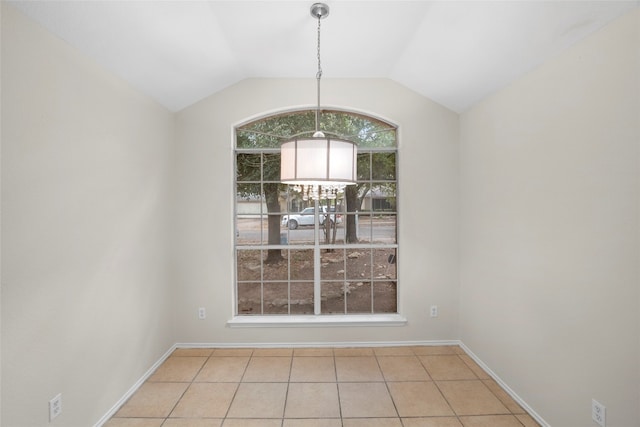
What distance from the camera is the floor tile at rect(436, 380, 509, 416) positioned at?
232 centimetres

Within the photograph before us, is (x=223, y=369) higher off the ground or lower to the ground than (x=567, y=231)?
lower

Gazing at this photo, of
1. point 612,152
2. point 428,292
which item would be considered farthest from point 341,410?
point 612,152

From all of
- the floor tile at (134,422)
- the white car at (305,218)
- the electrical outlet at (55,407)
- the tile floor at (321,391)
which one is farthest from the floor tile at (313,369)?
the electrical outlet at (55,407)

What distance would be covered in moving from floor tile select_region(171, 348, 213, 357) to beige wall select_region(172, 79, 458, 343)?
11 centimetres

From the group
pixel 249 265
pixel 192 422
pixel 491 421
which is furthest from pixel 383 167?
pixel 192 422

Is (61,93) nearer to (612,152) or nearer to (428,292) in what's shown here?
(612,152)

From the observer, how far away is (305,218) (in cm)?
346

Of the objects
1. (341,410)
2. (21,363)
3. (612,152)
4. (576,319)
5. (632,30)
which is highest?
(632,30)

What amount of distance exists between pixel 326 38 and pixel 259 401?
2917 mm

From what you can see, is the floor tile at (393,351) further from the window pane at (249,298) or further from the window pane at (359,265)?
the window pane at (249,298)

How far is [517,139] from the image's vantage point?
2.40 metres

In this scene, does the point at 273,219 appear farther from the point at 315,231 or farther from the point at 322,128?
the point at 322,128

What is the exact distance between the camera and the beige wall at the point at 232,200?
10.7ft

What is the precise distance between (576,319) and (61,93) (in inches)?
131
